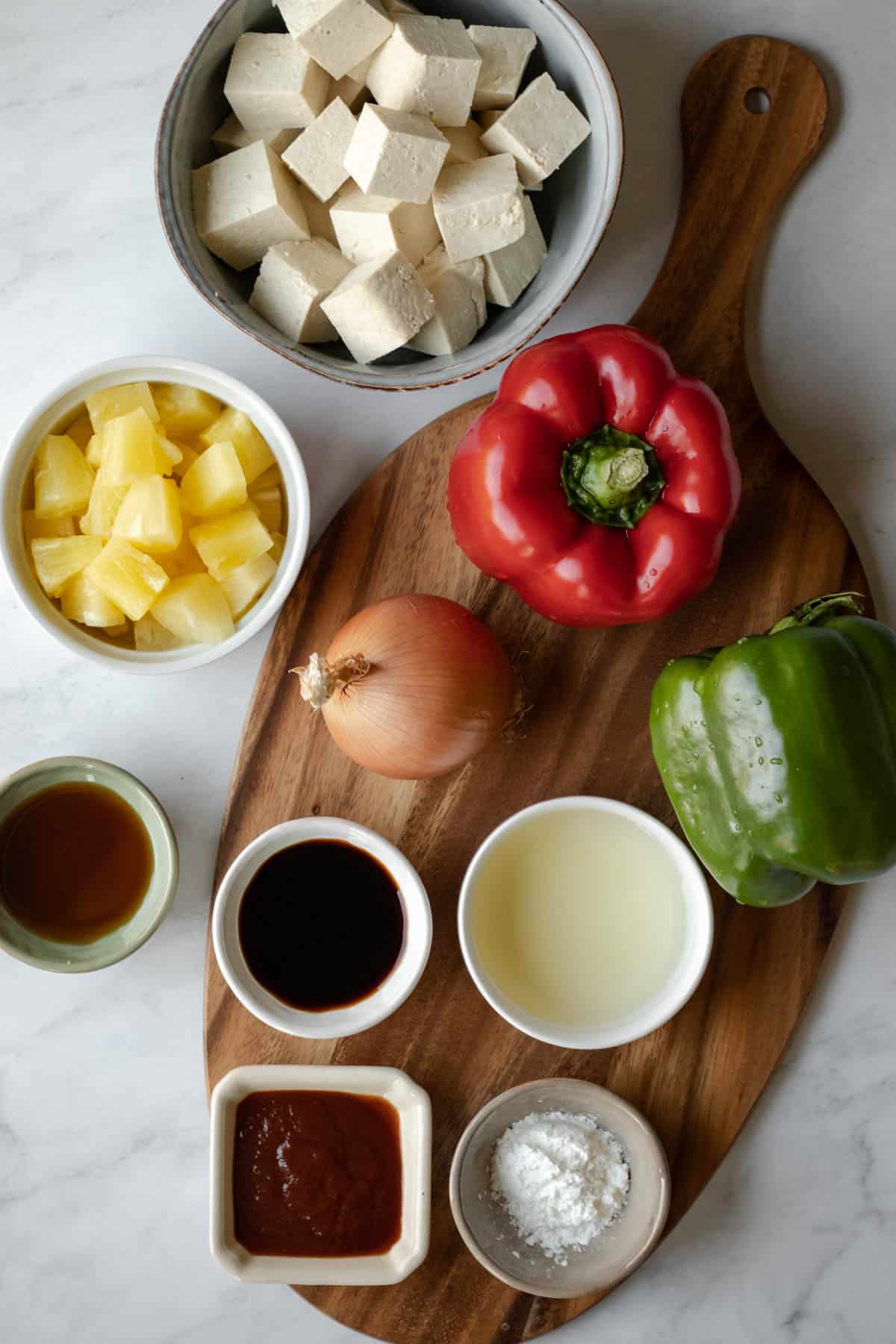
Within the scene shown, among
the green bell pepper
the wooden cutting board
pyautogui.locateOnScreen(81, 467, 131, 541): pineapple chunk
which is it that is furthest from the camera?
the wooden cutting board

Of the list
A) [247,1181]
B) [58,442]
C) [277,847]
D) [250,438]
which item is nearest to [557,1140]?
[247,1181]

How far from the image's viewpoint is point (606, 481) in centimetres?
136

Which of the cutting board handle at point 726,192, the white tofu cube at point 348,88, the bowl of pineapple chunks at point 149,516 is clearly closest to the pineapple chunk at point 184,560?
the bowl of pineapple chunks at point 149,516

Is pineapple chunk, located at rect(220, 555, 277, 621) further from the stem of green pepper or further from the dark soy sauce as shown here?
the stem of green pepper

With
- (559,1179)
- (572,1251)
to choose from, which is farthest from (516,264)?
(572,1251)

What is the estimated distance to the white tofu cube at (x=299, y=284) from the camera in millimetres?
1441

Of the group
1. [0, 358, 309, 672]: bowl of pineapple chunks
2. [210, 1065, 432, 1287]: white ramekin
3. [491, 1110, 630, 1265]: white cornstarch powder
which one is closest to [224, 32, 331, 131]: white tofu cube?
[0, 358, 309, 672]: bowl of pineapple chunks

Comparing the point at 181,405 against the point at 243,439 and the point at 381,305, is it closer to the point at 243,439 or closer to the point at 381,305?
the point at 243,439

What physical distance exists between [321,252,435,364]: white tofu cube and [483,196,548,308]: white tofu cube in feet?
0.31

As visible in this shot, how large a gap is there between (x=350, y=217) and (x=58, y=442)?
0.50 m

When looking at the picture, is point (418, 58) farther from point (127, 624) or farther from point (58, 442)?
point (127, 624)

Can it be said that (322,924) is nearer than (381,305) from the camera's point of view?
No

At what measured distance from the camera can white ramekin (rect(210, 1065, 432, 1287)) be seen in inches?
58.4

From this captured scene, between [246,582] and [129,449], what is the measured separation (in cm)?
23
